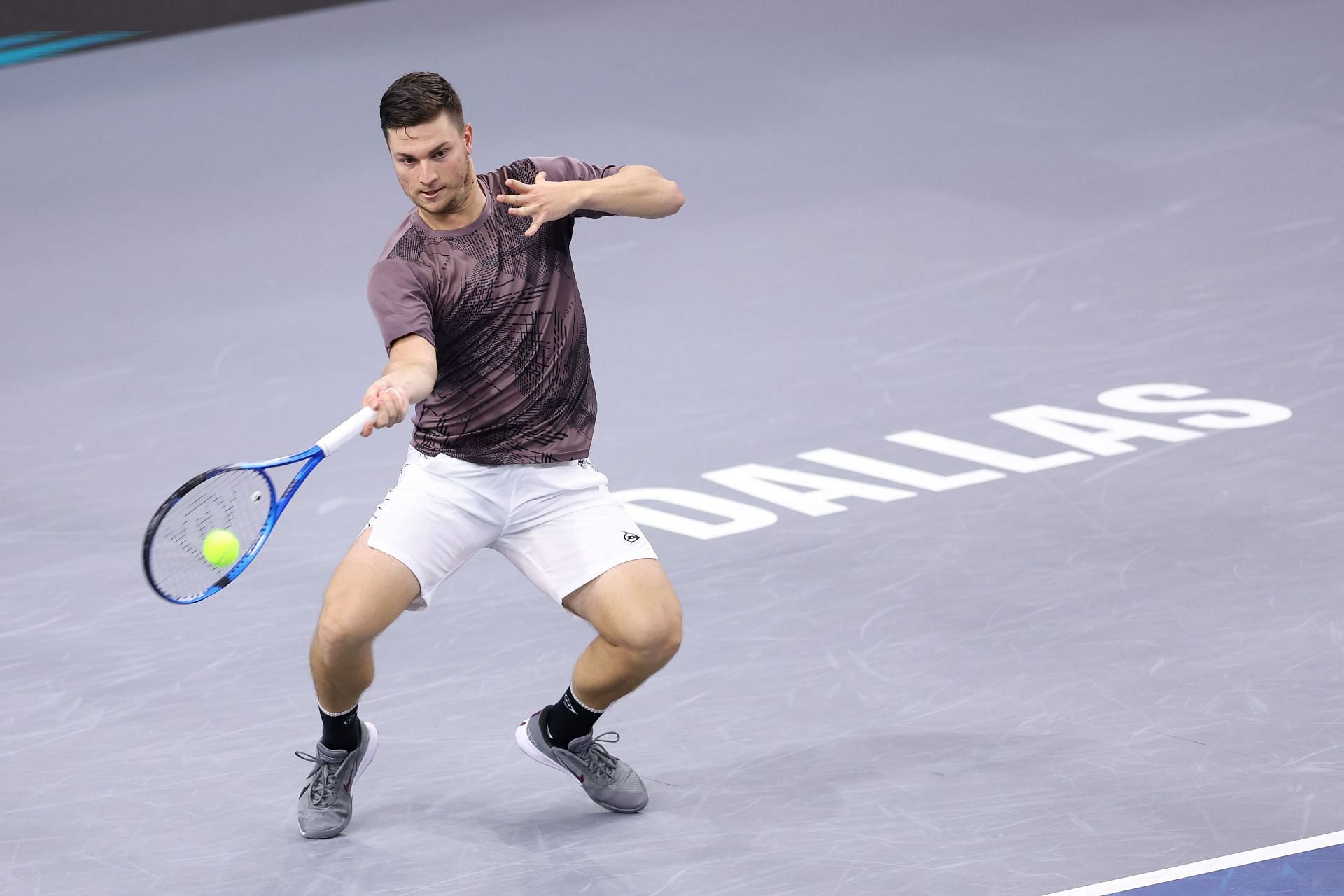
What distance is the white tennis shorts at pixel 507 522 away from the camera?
4461mm

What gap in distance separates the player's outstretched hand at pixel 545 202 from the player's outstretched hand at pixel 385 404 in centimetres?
69

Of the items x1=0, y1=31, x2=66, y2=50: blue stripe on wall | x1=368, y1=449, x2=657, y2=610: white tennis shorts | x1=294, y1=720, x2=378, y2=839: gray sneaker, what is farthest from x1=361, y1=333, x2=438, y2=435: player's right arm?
x1=0, y1=31, x2=66, y2=50: blue stripe on wall

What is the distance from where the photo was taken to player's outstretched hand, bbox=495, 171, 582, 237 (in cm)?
442

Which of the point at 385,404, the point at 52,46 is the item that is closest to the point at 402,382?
the point at 385,404

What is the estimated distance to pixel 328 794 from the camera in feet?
14.9

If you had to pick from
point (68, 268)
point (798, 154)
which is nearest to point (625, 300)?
point (798, 154)

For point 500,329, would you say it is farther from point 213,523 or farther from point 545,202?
point 213,523

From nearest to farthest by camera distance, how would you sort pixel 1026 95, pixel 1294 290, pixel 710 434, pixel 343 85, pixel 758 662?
pixel 758 662 < pixel 710 434 < pixel 1294 290 < pixel 1026 95 < pixel 343 85

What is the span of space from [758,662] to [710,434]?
5.96 ft

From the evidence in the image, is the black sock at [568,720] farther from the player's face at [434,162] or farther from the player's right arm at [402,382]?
Result: the player's face at [434,162]

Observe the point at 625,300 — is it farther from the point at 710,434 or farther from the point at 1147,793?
the point at 1147,793

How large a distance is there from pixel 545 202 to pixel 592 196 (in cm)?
12

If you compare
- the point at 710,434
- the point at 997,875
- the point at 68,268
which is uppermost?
the point at 68,268

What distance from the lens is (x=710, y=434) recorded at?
706cm
